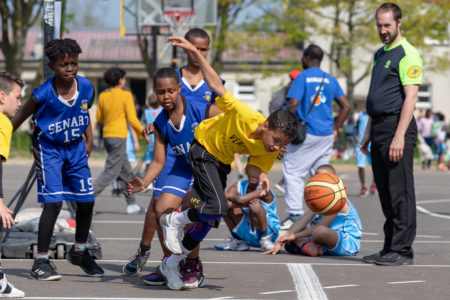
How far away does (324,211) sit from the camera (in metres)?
7.83

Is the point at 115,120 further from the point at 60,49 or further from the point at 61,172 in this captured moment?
the point at 60,49

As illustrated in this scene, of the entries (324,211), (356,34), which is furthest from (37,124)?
(356,34)

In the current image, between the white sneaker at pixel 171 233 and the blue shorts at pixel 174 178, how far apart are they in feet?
1.12

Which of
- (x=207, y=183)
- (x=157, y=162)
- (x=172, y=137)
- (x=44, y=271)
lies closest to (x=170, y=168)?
(x=157, y=162)

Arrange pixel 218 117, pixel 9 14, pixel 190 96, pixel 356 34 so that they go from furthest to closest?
pixel 356 34 < pixel 9 14 < pixel 190 96 < pixel 218 117

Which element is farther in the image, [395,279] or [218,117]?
[395,279]

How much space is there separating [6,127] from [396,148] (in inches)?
137

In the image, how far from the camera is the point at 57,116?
685cm

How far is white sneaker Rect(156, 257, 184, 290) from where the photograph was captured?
6434 mm

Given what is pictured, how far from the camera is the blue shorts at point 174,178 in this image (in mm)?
6750

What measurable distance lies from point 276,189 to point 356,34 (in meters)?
20.9

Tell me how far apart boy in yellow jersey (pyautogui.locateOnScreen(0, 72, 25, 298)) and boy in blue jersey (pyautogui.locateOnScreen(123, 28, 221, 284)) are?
3.69 ft

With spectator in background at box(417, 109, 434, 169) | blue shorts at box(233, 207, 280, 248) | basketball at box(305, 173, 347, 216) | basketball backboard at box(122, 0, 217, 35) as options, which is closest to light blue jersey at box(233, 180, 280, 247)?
blue shorts at box(233, 207, 280, 248)

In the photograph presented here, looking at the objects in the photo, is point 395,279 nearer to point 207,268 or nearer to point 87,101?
point 207,268
